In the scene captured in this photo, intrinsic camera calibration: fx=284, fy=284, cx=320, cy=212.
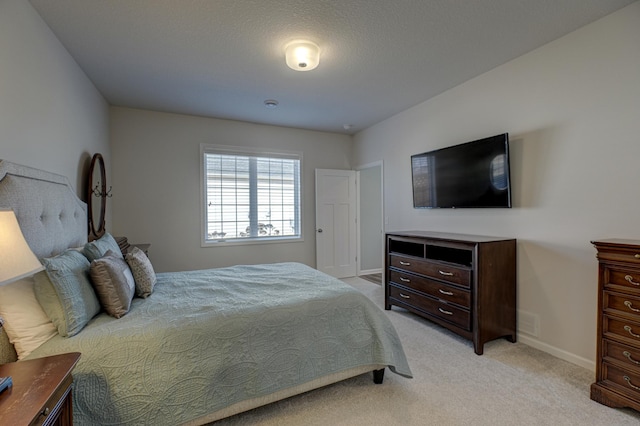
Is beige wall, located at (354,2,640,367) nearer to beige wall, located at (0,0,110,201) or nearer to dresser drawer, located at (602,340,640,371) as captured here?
dresser drawer, located at (602,340,640,371)

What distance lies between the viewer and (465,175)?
3.09m

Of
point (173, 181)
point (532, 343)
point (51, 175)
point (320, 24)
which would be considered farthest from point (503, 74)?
point (173, 181)

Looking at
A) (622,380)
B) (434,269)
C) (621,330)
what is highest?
(434,269)

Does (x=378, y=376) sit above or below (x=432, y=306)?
below

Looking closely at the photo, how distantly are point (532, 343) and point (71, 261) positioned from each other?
362 centimetres

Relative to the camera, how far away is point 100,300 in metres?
1.69

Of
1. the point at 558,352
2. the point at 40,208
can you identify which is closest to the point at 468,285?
the point at 558,352

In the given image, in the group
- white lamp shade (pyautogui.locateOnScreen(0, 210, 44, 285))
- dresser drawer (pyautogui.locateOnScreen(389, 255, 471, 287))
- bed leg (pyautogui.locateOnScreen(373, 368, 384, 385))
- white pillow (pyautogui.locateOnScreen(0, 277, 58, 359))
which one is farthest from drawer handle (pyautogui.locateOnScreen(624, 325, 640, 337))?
white pillow (pyautogui.locateOnScreen(0, 277, 58, 359))

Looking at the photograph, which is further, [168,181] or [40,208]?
[168,181]

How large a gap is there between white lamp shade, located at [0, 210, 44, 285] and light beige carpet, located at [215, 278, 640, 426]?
4.44 feet

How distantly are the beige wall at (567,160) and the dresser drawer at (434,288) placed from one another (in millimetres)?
571

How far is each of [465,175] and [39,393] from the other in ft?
11.3

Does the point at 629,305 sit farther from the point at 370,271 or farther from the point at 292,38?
the point at 370,271

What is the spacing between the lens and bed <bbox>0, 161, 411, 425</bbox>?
54.1 inches
